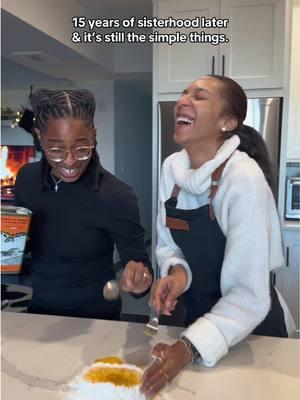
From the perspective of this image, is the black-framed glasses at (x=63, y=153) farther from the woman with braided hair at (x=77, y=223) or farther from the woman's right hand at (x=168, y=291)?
the woman's right hand at (x=168, y=291)

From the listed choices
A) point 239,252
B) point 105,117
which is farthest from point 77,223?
point 105,117

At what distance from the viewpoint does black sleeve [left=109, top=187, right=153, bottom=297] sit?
1024mm

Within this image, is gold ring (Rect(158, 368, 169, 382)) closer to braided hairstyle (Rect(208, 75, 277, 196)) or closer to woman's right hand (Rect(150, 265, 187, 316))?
woman's right hand (Rect(150, 265, 187, 316))

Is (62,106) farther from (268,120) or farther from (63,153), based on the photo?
(268,120)

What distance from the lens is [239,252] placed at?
739 mm

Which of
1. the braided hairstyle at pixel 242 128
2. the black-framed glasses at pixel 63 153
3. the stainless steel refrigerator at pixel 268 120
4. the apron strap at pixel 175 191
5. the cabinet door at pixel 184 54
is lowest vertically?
the apron strap at pixel 175 191

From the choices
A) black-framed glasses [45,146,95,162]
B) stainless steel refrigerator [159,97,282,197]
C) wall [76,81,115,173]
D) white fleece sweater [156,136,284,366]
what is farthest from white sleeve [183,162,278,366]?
wall [76,81,115,173]

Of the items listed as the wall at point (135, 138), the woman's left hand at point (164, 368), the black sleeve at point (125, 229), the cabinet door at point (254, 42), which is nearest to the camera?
the woman's left hand at point (164, 368)

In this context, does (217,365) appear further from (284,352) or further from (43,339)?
(43,339)

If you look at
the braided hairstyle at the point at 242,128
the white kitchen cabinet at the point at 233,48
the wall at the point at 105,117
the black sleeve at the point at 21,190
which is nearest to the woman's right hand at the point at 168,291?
the braided hairstyle at the point at 242,128

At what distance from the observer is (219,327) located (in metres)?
0.73

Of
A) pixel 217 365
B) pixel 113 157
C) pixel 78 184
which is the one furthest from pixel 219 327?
pixel 113 157

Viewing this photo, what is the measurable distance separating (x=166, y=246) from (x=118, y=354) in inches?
11.0

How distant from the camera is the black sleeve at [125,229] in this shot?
1.02 m
